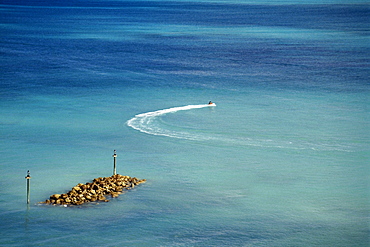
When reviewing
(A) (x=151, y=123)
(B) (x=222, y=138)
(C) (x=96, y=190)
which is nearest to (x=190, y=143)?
(B) (x=222, y=138)

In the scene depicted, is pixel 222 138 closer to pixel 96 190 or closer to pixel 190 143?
pixel 190 143

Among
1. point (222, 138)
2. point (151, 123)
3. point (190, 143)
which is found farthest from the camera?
point (151, 123)

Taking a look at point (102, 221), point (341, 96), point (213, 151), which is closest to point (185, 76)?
point (341, 96)

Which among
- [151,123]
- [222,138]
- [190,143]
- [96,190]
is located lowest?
[96,190]

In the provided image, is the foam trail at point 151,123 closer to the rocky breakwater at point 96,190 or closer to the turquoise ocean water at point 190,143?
the turquoise ocean water at point 190,143

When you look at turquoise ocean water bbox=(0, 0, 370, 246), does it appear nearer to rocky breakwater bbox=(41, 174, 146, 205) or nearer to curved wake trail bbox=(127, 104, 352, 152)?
curved wake trail bbox=(127, 104, 352, 152)
